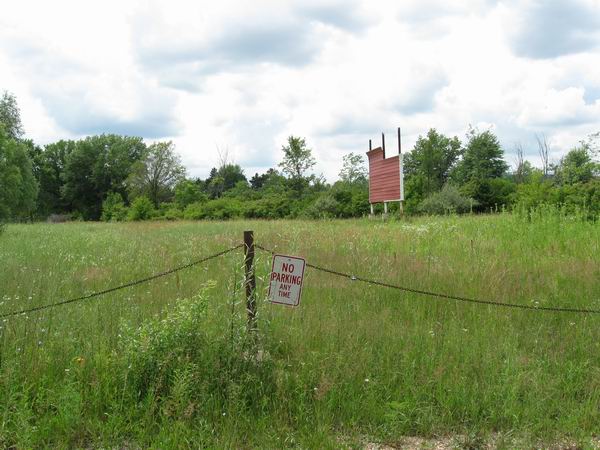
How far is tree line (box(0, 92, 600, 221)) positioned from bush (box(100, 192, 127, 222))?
186 mm

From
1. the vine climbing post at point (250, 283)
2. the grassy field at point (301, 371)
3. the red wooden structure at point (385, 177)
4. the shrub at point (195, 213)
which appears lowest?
the grassy field at point (301, 371)

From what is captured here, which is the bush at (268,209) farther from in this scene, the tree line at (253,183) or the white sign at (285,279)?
the white sign at (285,279)

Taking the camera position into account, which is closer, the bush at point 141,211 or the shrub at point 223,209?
the shrub at point 223,209

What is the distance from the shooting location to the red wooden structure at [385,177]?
20.3 metres

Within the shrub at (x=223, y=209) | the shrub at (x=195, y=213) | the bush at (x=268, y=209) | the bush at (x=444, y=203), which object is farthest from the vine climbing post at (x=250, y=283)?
the shrub at (x=195, y=213)

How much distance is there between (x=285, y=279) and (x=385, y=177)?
17.9 meters

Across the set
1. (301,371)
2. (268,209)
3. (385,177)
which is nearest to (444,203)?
(385,177)

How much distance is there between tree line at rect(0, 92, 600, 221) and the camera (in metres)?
25.4

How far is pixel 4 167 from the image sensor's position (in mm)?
24922

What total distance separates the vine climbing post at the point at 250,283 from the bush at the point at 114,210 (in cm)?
4669

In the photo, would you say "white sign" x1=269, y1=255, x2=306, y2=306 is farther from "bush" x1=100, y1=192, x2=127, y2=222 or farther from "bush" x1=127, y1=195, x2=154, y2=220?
→ "bush" x1=100, y1=192, x2=127, y2=222

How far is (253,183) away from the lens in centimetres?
9462

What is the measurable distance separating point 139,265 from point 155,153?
59848mm

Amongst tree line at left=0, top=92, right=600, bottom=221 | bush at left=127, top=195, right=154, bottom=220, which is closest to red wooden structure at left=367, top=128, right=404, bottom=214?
tree line at left=0, top=92, right=600, bottom=221
